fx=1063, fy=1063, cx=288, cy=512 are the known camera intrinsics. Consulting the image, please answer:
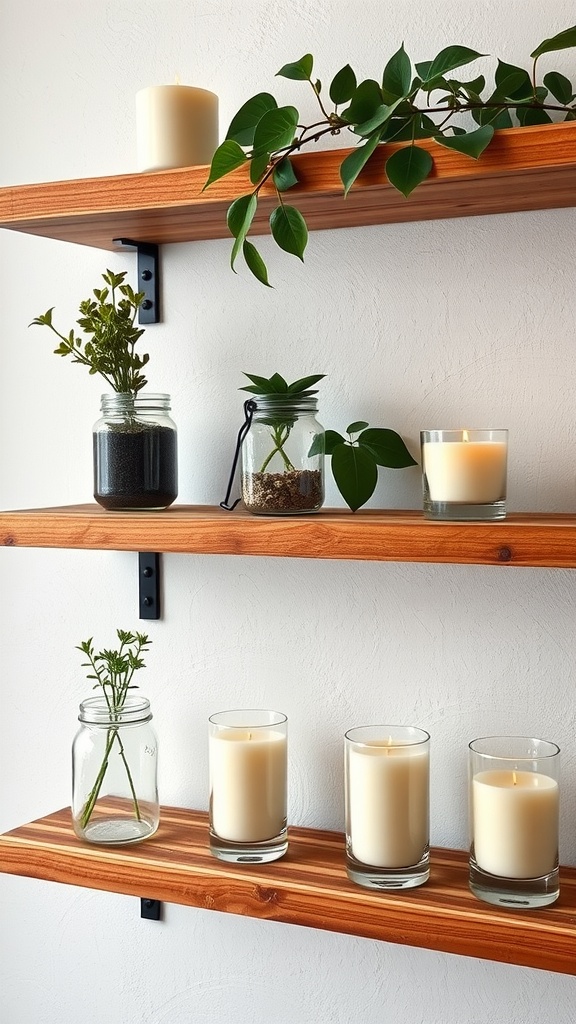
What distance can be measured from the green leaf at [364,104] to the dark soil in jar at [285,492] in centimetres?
31

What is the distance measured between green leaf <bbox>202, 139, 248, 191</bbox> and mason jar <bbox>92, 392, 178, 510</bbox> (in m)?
0.25

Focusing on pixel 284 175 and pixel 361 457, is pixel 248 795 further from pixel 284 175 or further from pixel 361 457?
pixel 284 175

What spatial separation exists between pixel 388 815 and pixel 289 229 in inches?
20.2

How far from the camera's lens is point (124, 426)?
104 cm

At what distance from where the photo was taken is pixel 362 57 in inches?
41.6

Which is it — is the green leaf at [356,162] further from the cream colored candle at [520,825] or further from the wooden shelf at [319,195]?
the cream colored candle at [520,825]

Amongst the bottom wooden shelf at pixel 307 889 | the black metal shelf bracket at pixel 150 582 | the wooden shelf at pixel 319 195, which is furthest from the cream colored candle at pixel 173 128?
the bottom wooden shelf at pixel 307 889

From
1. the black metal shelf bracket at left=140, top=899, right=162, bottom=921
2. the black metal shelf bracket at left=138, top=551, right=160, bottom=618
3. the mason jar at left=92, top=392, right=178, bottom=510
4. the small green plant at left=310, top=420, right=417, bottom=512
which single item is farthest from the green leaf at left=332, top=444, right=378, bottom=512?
the black metal shelf bracket at left=140, top=899, right=162, bottom=921

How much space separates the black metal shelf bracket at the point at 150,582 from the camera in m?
1.17

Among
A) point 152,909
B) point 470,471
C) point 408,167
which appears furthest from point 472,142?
point 152,909

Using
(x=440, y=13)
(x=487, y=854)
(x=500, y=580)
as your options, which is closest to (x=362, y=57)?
(x=440, y=13)

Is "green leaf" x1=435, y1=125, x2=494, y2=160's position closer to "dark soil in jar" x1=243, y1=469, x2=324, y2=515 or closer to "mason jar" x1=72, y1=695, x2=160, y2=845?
"dark soil in jar" x1=243, y1=469, x2=324, y2=515

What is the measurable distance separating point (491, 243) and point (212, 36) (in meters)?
0.39

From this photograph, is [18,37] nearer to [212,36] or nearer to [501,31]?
[212,36]
